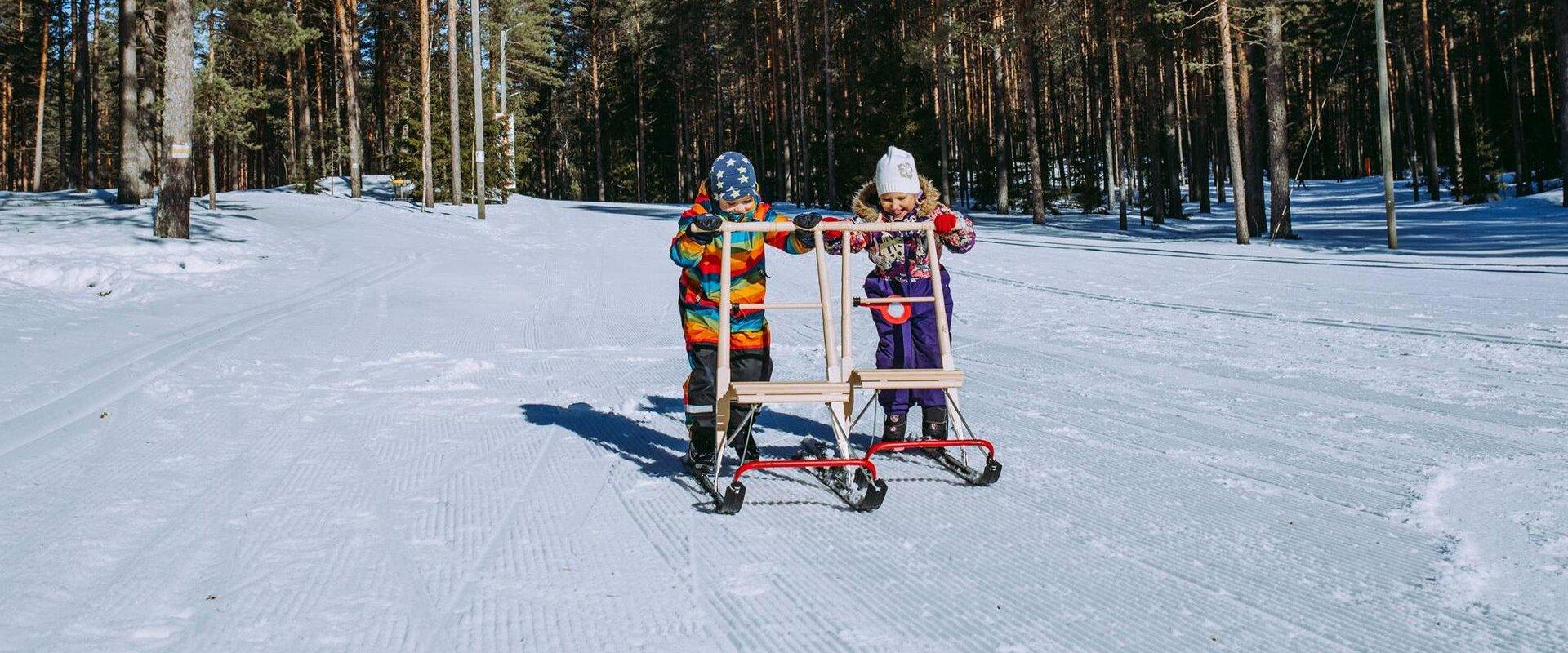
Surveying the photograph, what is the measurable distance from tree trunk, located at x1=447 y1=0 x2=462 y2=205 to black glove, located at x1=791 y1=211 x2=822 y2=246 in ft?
85.9

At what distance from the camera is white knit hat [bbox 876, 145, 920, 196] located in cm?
524

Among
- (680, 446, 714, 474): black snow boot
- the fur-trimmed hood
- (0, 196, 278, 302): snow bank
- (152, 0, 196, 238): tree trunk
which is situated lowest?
(680, 446, 714, 474): black snow boot

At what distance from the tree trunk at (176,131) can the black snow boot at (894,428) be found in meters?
14.3

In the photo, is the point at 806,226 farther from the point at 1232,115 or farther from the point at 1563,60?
the point at 1563,60

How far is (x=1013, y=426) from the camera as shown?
6.27m

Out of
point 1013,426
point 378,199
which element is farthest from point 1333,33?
point 1013,426

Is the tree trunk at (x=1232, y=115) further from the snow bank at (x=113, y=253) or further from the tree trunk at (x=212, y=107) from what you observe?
the tree trunk at (x=212, y=107)

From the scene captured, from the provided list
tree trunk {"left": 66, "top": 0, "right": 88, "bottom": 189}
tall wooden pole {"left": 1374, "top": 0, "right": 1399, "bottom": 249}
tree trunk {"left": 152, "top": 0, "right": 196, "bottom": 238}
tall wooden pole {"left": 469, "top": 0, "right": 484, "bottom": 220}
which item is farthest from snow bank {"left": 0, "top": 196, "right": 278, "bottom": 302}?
tree trunk {"left": 66, "top": 0, "right": 88, "bottom": 189}

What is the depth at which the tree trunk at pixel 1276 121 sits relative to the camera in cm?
2270

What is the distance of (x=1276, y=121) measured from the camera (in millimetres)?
22984

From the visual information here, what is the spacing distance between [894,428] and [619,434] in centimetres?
174

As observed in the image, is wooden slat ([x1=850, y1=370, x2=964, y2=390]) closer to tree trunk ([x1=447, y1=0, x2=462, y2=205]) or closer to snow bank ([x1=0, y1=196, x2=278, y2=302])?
snow bank ([x1=0, y1=196, x2=278, y2=302])

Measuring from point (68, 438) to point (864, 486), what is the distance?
4537 mm

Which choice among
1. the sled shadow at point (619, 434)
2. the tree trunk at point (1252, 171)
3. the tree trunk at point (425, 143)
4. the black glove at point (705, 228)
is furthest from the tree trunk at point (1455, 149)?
the black glove at point (705, 228)
